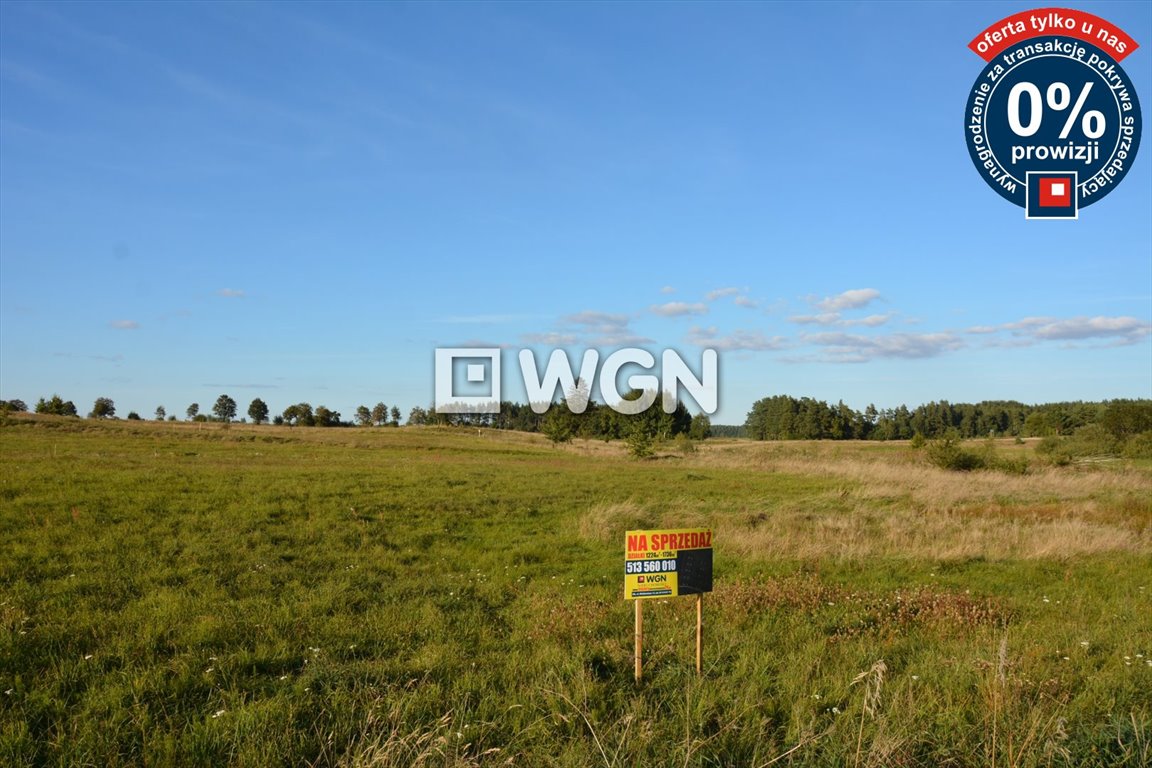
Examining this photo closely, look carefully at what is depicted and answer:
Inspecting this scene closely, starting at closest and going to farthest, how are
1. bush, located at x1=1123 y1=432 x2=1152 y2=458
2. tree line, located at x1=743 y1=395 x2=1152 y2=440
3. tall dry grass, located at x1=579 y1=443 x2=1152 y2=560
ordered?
tall dry grass, located at x1=579 y1=443 x2=1152 y2=560 < bush, located at x1=1123 y1=432 x2=1152 y2=458 < tree line, located at x1=743 y1=395 x2=1152 y2=440

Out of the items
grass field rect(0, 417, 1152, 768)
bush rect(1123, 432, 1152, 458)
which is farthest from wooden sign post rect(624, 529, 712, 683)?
bush rect(1123, 432, 1152, 458)

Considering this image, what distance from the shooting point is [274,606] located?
9.03 m

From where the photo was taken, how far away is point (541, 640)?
302 inches

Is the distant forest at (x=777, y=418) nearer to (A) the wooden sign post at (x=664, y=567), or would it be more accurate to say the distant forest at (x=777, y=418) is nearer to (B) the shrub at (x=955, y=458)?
(B) the shrub at (x=955, y=458)

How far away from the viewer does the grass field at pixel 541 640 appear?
518 centimetres

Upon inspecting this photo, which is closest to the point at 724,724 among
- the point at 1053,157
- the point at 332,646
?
the point at 332,646

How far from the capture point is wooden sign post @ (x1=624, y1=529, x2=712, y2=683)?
254 inches

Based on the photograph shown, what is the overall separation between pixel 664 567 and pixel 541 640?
6.48ft

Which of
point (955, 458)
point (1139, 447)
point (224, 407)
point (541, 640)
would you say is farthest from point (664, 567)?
point (224, 407)

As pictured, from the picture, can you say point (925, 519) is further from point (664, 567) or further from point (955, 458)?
point (955, 458)

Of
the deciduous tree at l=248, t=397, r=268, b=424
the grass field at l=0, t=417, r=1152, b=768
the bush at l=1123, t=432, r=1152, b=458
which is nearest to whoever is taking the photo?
the grass field at l=0, t=417, r=1152, b=768

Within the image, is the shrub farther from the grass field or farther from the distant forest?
the distant forest

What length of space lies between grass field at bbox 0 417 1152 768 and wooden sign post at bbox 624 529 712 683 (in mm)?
757

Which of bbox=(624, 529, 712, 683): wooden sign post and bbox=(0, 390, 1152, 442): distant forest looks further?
bbox=(0, 390, 1152, 442): distant forest
